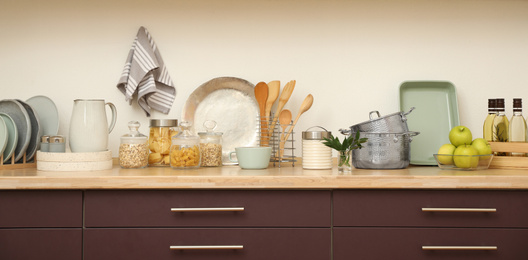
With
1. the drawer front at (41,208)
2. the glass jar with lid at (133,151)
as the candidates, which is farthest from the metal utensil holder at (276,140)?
the drawer front at (41,208)

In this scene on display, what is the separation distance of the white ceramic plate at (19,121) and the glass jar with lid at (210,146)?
2.16 ft

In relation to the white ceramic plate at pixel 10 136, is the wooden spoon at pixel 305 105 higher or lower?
higher

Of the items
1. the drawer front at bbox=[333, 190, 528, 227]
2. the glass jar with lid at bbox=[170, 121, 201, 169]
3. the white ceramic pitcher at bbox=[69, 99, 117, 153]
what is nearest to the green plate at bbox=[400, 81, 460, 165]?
the drawer front at bbox=[333, 190, 528, 227]

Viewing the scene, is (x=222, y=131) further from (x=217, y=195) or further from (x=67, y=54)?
(x=67, y=54)

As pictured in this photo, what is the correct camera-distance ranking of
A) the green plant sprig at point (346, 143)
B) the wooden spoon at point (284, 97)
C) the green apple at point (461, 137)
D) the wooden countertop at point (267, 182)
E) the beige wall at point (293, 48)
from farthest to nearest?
the beige wall at point (293, 48) → the wooden spoon at point (284, 97) → the green apple at point (461, 137) → the green plant sprig at point (346, 143) → the wooden countertop at point (267, 182)

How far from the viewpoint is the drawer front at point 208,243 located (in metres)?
1.47

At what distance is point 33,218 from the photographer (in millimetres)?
1487

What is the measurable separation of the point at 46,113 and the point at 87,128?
31 centimetres

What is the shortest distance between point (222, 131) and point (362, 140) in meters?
0.64

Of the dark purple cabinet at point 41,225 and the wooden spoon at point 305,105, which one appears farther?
the wooden spoon at point 305,105

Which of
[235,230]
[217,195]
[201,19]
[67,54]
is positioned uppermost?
[201,19]

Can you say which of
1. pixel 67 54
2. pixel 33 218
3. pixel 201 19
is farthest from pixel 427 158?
pixel 67 54

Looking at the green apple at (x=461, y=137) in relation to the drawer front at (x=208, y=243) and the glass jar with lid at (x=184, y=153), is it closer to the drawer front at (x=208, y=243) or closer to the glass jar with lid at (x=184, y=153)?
the drawer front at (x=208, y=243)

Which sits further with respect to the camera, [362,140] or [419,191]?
[362,140]
